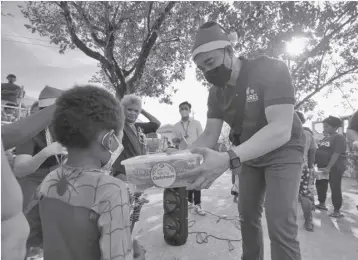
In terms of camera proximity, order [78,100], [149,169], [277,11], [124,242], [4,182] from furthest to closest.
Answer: [277,11]
[149,169]
[78,100]
[124,242]
[4,182]

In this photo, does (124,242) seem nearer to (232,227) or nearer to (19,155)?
(19,155)

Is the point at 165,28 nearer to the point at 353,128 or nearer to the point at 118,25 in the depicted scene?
the point at 118,25

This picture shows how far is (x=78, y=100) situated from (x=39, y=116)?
9.9 inches

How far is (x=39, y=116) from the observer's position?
4.14 feet

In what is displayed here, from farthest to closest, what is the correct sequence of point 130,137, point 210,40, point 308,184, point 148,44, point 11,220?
1. point 148,44
2. point 308,184
3. point 130,137
4. point 210,40
5. point 11,220

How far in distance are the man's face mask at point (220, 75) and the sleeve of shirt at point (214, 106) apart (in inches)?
7.9

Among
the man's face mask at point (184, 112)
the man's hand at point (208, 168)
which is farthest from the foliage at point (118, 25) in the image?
the man's hand at point (208, 168)

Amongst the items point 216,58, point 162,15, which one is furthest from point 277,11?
point 216,58

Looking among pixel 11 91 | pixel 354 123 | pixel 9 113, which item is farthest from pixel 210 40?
pixel 9 113

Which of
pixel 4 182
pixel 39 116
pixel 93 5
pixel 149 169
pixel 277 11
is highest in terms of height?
pixel 93 5

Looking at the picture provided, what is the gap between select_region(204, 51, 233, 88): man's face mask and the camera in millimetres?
1854

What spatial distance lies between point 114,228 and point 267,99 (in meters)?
1.22

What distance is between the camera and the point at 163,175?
65.7 inches

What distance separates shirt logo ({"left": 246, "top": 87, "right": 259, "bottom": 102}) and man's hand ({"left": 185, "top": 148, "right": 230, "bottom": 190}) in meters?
0.60
